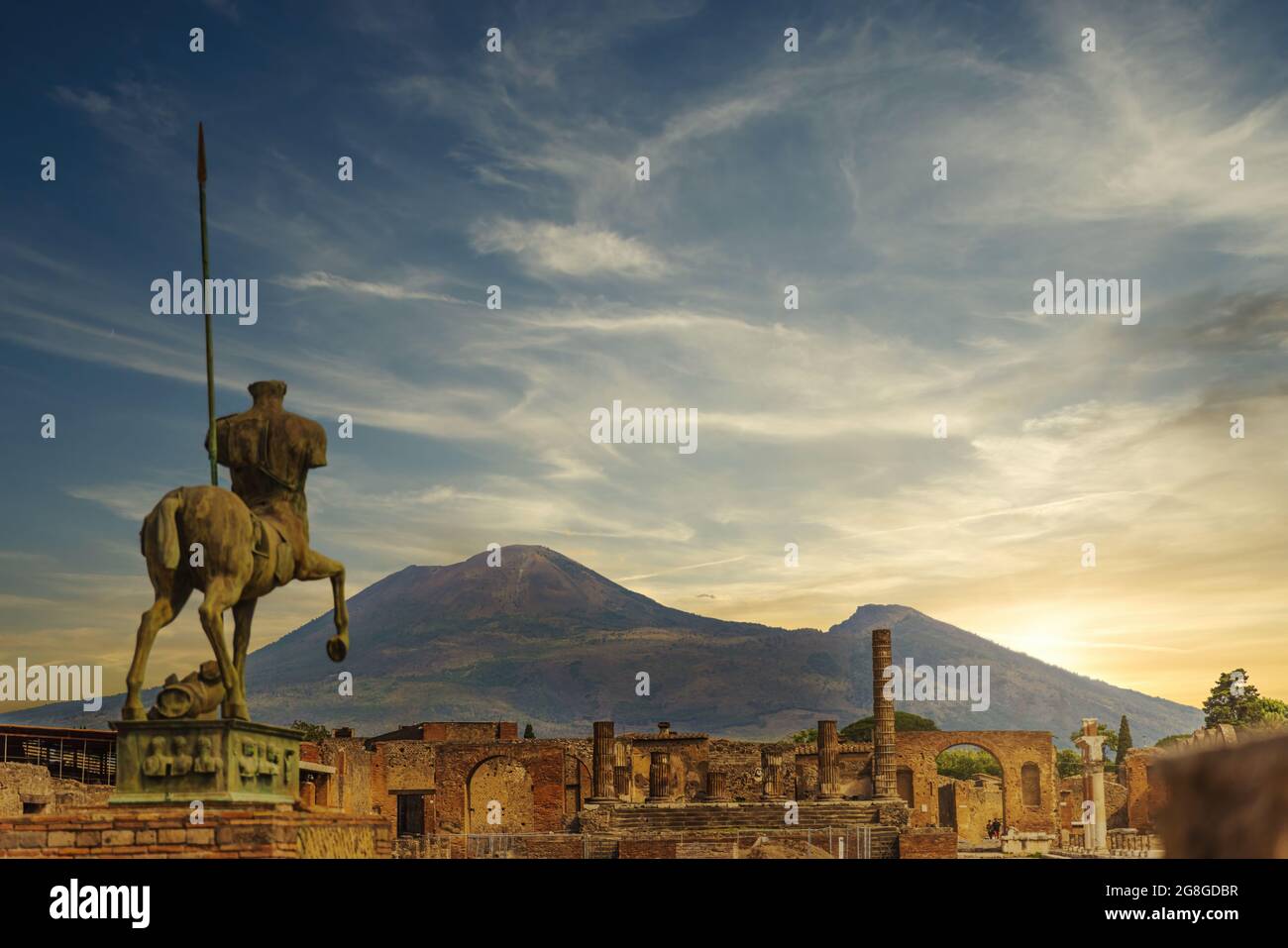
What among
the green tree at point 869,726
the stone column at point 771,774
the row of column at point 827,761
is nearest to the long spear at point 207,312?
the row of column at point 827,761

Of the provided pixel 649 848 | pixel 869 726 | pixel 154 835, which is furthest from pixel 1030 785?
pixel 154 835

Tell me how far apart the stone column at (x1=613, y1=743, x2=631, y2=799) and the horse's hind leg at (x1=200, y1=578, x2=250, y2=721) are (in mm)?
43477

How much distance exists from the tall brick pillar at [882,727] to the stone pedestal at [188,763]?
1705 inches

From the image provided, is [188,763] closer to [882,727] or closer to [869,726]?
[882,727]

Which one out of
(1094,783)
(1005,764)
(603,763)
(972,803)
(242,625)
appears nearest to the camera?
(242,625)

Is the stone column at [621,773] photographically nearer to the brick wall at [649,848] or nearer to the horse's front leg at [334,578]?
the brick wall at [649,848]

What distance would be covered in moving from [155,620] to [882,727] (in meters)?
45.4

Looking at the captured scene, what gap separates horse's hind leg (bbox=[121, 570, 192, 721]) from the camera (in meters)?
10.8

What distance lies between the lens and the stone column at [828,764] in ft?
169

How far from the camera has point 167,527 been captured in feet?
36.1
